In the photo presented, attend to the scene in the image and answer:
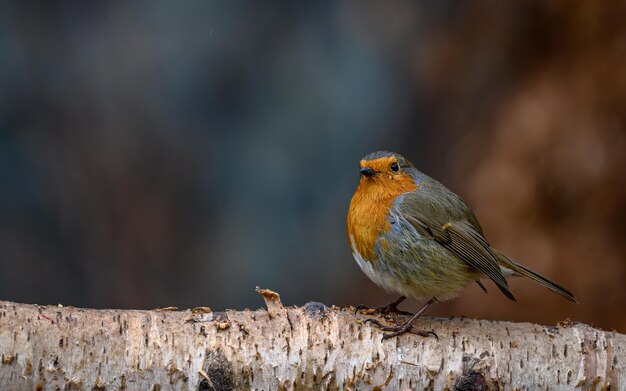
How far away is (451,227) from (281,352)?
115cm

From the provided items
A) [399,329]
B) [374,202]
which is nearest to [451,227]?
[374,202]

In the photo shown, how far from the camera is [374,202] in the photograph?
3.47 m

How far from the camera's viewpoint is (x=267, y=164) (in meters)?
5.68

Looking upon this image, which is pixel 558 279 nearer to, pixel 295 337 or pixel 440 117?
pixel 440 117

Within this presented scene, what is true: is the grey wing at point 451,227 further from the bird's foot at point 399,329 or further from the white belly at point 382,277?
the bird's foot at point 399,329

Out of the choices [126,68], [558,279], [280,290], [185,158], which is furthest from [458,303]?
[126,68]

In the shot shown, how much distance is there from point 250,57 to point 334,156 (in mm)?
905

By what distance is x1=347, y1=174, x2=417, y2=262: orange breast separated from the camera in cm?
339

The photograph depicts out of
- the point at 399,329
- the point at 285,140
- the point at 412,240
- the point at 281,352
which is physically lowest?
the point at 281,352

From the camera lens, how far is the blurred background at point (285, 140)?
17.2ft

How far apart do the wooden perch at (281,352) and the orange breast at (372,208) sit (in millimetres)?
471

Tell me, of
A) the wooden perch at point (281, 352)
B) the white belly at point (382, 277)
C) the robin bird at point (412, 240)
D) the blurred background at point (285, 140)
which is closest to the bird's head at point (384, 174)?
the robin bird at point (412, 240)

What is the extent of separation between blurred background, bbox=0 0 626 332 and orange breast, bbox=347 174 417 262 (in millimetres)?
1999

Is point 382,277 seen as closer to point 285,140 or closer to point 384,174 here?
point 384,174
